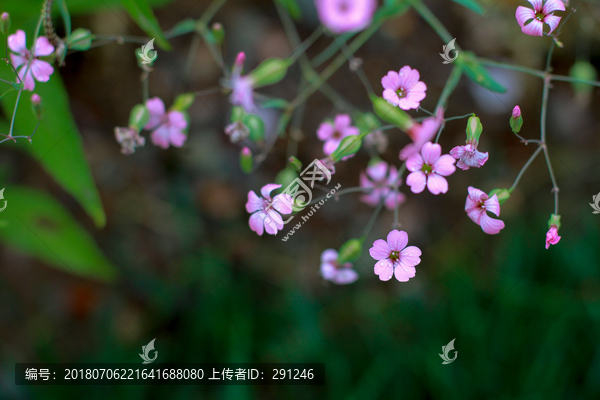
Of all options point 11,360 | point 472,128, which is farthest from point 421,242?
point 11,360

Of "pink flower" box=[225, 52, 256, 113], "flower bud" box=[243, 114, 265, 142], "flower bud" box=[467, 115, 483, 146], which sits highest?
"pink flower" box=[225, 52, 256, 113]

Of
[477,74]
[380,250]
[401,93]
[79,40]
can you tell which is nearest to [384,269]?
[380,250]

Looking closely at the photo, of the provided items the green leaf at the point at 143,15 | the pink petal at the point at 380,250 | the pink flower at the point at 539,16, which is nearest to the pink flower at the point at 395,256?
the pink petal at the point at 380,250

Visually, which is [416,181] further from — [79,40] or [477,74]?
[79,40]

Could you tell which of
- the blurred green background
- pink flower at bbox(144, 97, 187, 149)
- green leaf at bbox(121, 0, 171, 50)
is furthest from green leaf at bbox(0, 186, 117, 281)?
green leaf at bbox(121, 0, 171, 50)

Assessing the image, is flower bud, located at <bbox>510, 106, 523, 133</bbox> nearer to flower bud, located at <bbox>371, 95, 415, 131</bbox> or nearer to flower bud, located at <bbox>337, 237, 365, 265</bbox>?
flower bud, located at <bbox>371, 95, 415, 131</bbox>

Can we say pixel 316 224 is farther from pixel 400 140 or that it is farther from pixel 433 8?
pixel 433 8
